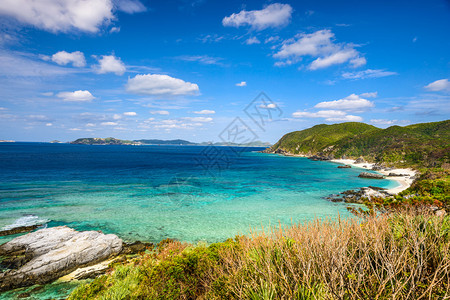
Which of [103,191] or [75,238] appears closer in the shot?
[75,238]

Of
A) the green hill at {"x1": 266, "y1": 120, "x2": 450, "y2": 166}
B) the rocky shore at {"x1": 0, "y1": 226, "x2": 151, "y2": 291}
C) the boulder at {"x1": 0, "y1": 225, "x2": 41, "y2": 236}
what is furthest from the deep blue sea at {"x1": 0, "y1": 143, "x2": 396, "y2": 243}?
the green hill at {"x1": 266, "y1": 120, "x2": 450, "y2": 166}

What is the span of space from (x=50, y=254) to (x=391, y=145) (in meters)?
112

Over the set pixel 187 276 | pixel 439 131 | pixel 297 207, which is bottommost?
pixel 297 207

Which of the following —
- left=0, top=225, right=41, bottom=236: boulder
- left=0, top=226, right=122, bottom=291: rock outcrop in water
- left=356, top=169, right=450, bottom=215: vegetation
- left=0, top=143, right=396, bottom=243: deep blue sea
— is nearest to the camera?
left=0, top=226, right=122, bottom=291: rock outcrop in water

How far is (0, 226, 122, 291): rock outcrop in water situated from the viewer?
11391 mm

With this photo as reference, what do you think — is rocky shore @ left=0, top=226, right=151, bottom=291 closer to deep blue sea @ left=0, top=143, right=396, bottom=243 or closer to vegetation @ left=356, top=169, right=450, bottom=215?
deep blue sea @ left=0, top=143, right=396, bottom=243

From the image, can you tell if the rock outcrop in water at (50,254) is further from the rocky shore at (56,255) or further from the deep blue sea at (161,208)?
the deep blue sea at (161,208)

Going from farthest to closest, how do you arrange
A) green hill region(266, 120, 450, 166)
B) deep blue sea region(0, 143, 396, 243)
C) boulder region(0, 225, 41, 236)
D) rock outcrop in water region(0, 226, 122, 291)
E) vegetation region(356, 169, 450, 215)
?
green hill region(266, 120, 450, 166) < deep blue sea region(0, 143, 396, 243) < vegetation region(356, 169, 450, 215) < boulder region(0, 225, 41, 236) < rock outcrop in water region(0, 226, 122, 291)

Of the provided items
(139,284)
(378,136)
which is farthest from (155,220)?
(378,136)

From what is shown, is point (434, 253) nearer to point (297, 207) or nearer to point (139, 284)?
point (139, 284)

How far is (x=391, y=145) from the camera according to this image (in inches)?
3435

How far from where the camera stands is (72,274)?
12.1 meters

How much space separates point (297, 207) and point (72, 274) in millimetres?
24484

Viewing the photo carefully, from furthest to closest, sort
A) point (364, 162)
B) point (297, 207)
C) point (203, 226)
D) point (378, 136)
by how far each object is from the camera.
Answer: point (378, 136) → point (364, 162) → point (297, 207) → point (203, 226)
